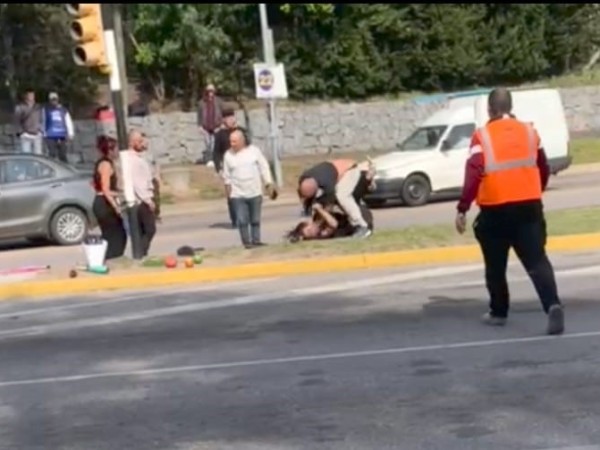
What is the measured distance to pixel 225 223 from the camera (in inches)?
1008

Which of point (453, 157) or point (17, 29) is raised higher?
point (17, 29)

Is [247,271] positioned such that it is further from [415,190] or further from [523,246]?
[415,190]

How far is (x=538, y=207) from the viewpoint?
11.4 m

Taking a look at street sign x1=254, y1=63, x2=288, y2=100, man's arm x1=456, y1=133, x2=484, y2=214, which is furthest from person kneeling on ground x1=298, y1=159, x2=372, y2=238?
street sign x1=254, y1=63, x2=288, y2=100

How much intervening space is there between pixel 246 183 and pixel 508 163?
24.8 feet

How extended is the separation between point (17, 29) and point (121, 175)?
20.0 meters

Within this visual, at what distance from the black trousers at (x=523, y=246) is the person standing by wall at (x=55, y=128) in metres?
20.3

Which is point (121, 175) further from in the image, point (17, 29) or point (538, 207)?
point (17, 29)

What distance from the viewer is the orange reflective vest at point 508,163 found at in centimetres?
1138

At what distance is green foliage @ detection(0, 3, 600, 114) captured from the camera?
36.7m

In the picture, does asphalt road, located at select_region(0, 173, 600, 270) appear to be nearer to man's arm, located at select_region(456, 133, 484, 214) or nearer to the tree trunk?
the tree trunk

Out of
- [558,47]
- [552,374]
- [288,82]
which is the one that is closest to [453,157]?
[288,82]

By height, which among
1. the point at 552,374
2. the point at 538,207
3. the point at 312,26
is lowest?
the point at 552,374

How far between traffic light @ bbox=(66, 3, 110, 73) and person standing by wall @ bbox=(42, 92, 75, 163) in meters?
14.5
